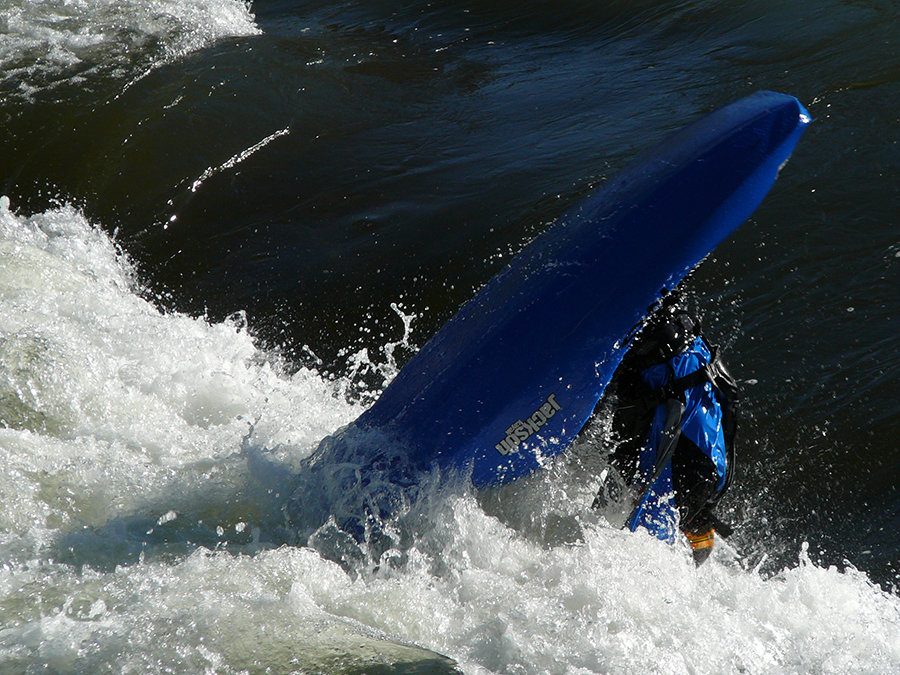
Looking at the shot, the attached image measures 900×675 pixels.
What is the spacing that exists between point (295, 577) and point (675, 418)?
1.31 metres

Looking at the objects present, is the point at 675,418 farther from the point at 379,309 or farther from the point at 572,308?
the point at 379,309

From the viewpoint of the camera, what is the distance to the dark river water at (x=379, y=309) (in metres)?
2.65

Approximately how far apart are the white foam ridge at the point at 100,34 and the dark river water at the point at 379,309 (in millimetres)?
44

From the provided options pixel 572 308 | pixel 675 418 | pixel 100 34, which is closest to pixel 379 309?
pixel 572 308

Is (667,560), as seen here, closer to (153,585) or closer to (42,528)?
(153,585)

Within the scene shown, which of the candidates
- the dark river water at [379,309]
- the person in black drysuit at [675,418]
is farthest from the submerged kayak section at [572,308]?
the dark river water at [379,309]

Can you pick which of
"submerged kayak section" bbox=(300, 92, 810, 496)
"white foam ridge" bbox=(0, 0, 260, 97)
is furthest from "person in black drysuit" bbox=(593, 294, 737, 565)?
"white foam ridge" bbox=(0, 0, 260, 97)

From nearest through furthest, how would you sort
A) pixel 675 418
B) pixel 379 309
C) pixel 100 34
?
pixel 675 418 < pixel 379 309 < pixel 100 34

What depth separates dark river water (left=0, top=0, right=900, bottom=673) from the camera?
265cm

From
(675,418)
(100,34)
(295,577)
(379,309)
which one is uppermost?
(100,34)

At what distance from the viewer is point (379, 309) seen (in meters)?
4.45

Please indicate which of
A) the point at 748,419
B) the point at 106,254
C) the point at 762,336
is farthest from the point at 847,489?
the point at 106,254

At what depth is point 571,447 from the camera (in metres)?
2.93

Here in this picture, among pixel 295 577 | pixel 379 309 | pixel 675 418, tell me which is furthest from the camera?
pixel 379 309
